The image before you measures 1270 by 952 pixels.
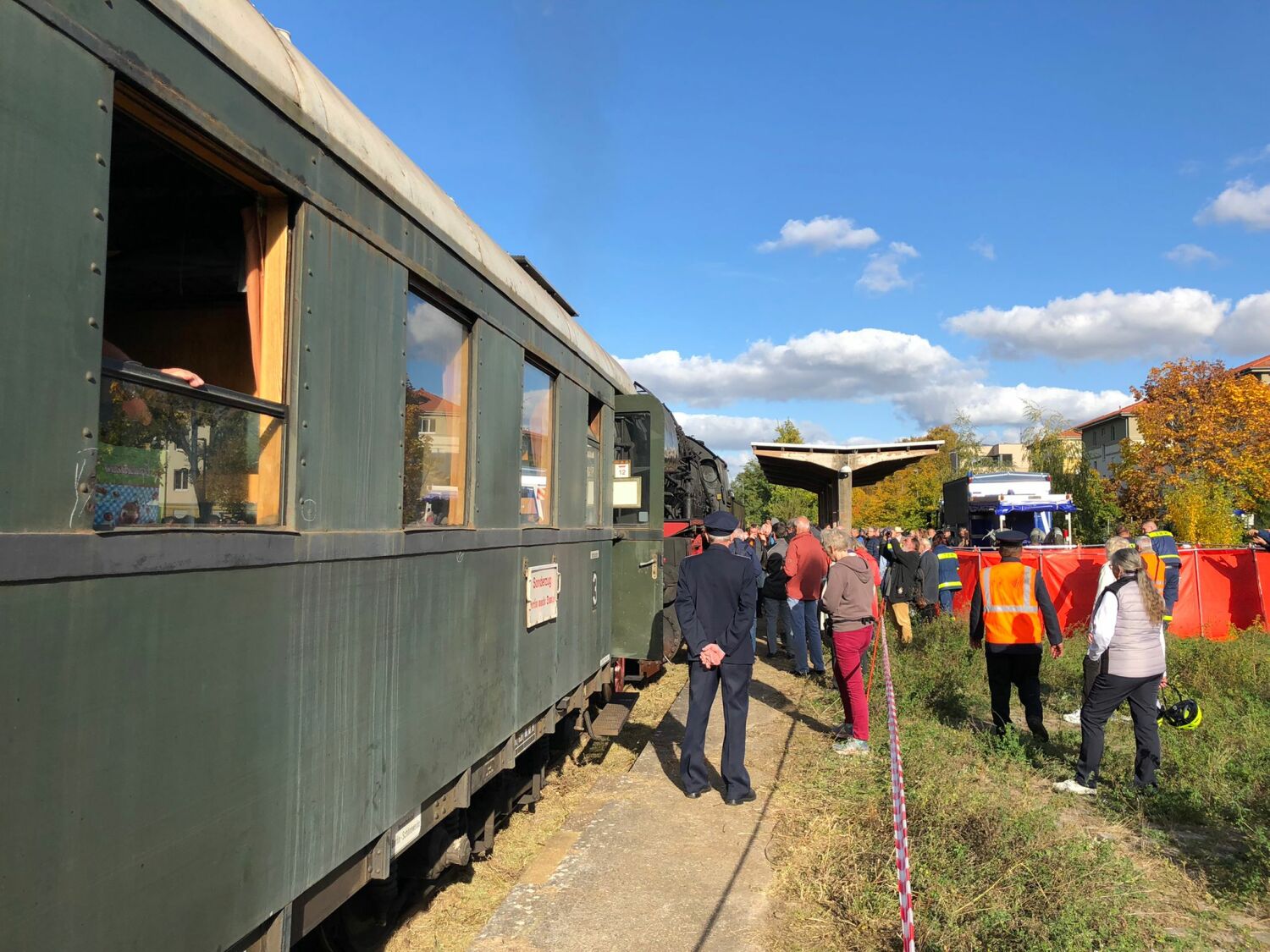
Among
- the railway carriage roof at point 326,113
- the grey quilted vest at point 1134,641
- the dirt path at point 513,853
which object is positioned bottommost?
the dirt path at point 513,853

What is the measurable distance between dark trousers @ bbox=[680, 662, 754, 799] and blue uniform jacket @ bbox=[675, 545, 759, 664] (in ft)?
0.37

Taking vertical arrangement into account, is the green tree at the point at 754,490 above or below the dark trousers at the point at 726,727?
above

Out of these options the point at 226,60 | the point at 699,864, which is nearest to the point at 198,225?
the point at 226,60

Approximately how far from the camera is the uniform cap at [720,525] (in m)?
5.85

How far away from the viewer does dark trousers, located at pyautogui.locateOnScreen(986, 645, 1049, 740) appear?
6.72 m

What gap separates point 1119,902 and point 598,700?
501 centimetres

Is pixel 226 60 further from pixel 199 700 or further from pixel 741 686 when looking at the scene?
pixel 741 686

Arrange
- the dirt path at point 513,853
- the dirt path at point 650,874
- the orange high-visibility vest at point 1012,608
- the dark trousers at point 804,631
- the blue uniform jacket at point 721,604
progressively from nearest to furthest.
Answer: the dirt path at point 650,874, the dirt path at point 513,853, the blue uniform jacket at point 721,604, the orange high-visibility vest at point 1012,608, the dark trousers at point 804,631

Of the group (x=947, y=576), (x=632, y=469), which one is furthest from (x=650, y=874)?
(x=947, y=576)

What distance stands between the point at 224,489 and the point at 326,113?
1.30 m

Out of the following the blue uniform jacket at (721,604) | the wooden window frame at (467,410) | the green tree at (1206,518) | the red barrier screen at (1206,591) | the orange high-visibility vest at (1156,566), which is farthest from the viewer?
the green tree at (1206,518)

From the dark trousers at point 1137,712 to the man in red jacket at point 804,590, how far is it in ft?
13.1

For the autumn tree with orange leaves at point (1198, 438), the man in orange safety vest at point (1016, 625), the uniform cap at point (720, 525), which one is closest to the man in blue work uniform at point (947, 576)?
the man in orange safety vest at point (1016, 625)

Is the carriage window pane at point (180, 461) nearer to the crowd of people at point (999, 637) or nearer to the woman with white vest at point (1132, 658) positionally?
the crowd of people at point (999, 637)
